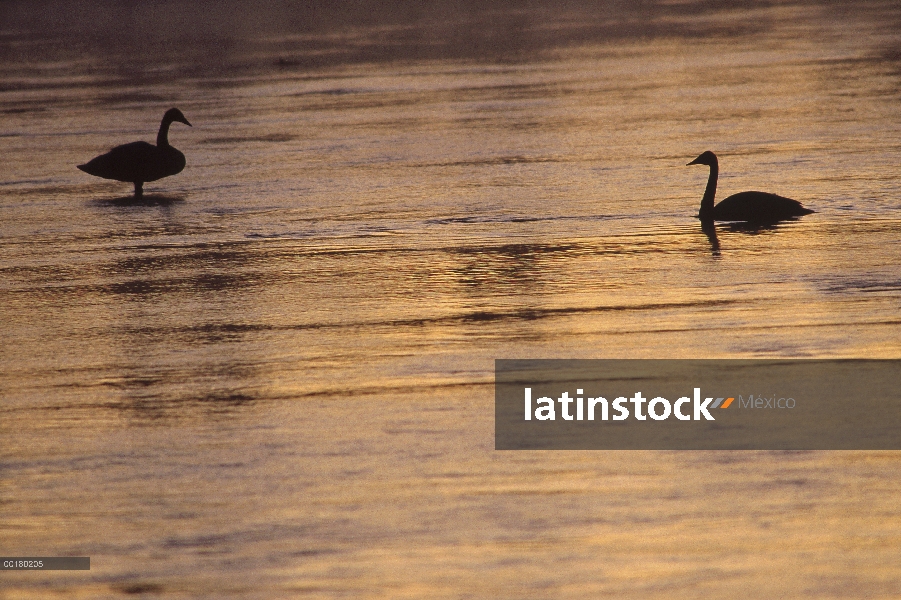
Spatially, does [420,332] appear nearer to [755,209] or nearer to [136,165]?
[755,209]

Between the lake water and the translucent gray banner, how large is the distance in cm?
17

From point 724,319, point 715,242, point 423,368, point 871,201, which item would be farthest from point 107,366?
point 871,201

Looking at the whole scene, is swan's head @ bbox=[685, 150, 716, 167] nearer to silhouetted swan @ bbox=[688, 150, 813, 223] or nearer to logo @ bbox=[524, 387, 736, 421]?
silhouetted swan @ bbox=[688, 150, 813, 223]

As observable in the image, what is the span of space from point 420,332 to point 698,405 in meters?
2.36

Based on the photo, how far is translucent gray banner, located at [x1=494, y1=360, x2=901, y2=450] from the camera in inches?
291

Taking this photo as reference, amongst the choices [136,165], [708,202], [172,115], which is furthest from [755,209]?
[172,115]

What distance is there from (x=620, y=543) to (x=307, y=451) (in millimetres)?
1887

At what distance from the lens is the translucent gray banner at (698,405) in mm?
7398

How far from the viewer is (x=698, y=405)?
7.84m

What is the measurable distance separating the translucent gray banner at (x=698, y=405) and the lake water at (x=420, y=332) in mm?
171

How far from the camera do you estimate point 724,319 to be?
957cm

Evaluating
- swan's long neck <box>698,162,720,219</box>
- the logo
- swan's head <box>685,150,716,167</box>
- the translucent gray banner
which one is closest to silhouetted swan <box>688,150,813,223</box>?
swan's long neck <box>698,162,720,219</box>

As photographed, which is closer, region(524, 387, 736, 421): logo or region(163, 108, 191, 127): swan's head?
region(524, 387, 736, 421): logo

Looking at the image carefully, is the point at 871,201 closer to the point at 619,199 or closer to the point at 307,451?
the point at 619,199
